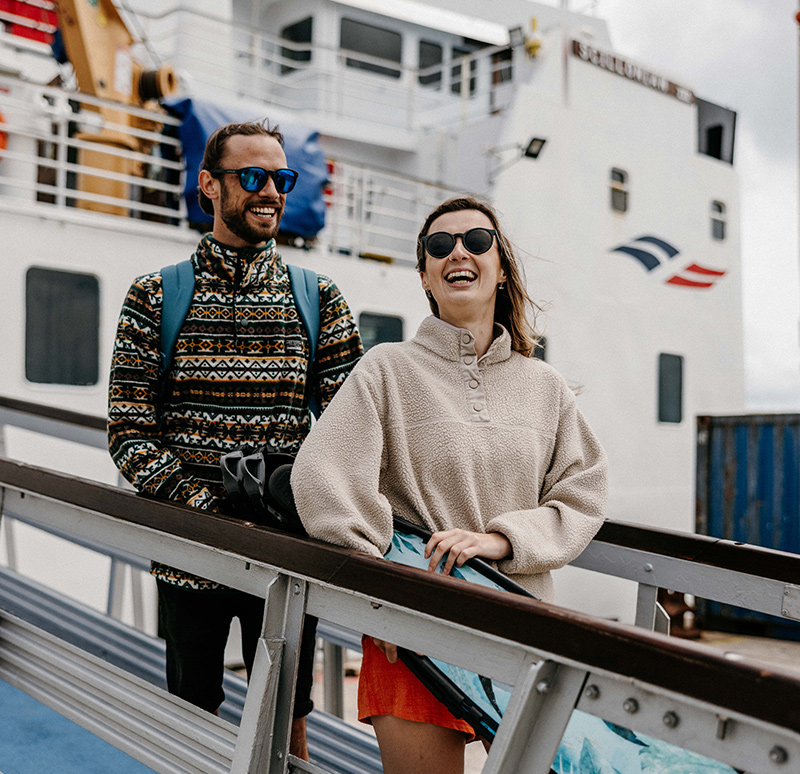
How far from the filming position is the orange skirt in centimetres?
158

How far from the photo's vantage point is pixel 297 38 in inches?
481

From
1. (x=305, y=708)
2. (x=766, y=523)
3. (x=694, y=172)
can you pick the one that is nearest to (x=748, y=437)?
(x=766, y=523)

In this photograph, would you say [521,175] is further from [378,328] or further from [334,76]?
[378,328]

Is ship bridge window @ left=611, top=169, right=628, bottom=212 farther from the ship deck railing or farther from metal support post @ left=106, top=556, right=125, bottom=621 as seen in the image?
metal support post @ left=106, top=556, right=125, bottom=621

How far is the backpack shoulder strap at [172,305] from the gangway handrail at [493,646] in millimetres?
366

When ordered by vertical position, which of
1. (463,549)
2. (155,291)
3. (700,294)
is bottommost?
(463,549)

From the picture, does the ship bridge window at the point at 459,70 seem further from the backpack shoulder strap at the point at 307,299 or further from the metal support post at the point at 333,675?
the backpack shoulder strap at the point at 307,299

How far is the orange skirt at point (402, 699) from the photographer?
62.4 inches

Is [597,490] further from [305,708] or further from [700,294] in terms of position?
[700,294]

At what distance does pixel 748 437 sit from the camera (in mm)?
9727

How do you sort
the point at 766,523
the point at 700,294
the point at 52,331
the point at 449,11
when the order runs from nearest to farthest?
the point at 52,331
the point at 766,523
the point at 700,294
the point at 449,11

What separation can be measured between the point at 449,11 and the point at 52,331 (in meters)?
9.27

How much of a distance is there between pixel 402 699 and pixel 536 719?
1.39ft

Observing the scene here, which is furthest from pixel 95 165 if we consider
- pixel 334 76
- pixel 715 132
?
pixel 715 132
